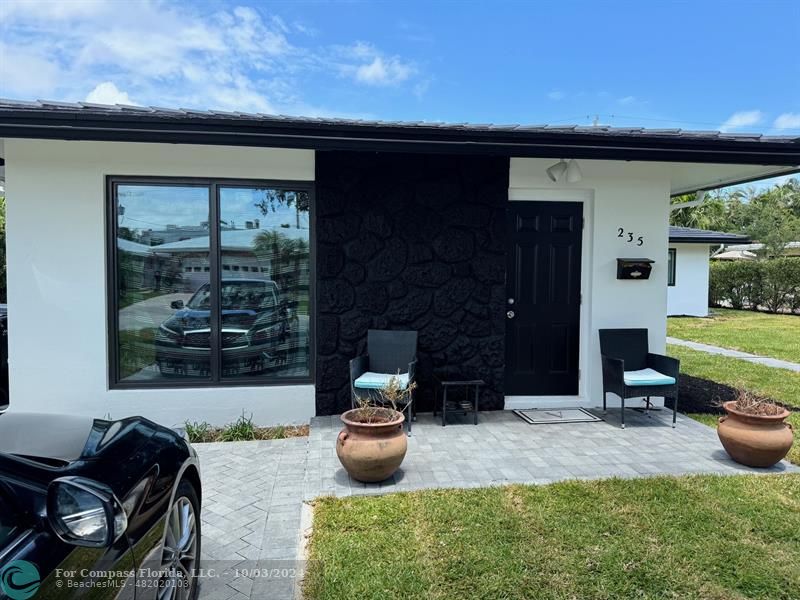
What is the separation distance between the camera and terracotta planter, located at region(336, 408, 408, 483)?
3.42 metres

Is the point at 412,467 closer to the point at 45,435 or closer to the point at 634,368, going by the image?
the point at 45,435

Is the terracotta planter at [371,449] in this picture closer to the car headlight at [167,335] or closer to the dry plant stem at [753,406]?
the car headlight at [167,335]

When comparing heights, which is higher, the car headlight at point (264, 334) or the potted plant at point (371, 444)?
the car headlight at point (264, 334)

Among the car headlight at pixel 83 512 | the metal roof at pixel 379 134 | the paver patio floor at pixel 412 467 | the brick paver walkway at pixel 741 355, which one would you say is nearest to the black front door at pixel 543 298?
the paver patio floor at pixel 412 467

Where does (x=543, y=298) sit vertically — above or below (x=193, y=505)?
above

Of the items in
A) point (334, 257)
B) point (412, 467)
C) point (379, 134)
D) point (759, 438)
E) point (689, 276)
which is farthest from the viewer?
point (689, 276)

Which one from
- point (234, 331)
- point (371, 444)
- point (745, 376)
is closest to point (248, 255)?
point (234, 331)

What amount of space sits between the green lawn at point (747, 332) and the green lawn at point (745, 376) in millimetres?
1276

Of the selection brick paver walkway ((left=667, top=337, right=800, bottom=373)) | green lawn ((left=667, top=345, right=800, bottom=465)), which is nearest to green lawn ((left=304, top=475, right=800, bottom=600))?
green lawn ((left=667, top=345, right=800, bottom=465))

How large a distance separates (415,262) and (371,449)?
231 cm

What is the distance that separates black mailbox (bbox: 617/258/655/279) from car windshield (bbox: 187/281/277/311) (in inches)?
145

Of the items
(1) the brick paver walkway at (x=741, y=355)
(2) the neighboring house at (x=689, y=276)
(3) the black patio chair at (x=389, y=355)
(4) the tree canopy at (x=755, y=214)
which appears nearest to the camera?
(3) the black patio chair at (x=389, y=355)

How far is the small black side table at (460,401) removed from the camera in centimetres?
484

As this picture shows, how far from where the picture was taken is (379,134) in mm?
4309
